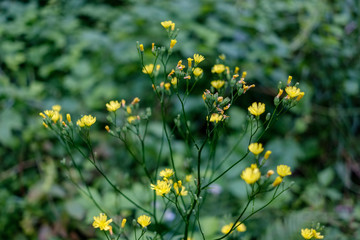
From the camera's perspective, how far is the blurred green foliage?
2131 mm

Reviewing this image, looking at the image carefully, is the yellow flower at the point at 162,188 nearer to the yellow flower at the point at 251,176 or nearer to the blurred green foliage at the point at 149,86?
the yellow flower at the point at 251,176

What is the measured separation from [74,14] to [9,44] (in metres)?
0.70

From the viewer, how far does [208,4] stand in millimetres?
2793

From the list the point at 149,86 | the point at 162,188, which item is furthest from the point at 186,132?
the point at 149,86

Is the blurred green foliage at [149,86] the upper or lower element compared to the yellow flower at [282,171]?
upper

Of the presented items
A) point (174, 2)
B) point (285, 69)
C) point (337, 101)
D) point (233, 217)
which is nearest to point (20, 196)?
→ point (233, 217)

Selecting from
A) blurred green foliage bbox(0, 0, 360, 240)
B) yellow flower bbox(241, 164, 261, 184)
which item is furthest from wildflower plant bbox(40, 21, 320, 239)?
blurred green foliage bbox(0, 0, 360, 240)

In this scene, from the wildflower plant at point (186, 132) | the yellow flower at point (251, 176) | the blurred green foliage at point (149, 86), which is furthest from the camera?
the blurred green foliage at point (149, 86)

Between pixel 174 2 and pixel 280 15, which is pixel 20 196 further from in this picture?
pixel 280 15

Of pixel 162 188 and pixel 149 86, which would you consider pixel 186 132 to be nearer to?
pixel 162 188

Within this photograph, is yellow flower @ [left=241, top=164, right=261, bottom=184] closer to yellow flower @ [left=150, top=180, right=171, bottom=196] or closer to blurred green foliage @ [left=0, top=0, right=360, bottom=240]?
yellow flower @ [left=150, top=180, right=171, bottom=196]

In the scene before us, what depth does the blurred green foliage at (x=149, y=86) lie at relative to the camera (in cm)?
213

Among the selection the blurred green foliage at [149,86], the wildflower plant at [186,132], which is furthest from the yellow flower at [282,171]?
the blurred green foliage at [149,86]

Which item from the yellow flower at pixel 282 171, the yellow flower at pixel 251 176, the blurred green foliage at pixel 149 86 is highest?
the blurred green foliage at pixel 149 86
